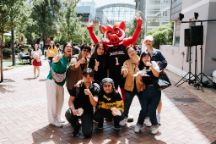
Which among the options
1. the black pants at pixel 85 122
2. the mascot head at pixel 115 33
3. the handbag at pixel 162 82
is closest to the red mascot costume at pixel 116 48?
the mascot head at pixel 115 33

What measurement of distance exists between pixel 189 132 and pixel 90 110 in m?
2.03

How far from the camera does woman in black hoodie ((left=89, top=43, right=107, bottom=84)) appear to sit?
5.92 metres

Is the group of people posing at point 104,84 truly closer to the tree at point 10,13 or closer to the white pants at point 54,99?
the white pants at point 54,99

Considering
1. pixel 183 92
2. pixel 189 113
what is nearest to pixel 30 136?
pixel 189 113

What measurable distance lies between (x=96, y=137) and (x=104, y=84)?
1000 mm

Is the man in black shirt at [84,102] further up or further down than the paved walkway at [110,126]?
further up

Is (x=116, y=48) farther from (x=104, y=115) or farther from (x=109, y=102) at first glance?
(x=104, y=115)

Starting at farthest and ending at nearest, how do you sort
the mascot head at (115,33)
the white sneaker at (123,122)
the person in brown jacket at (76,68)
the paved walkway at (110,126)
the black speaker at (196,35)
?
the black speaker at (196,35), the mascot head at (115,33), the white sneaker at (123,122), the person in brown jacket at (76,68), the paved walkway at (110,126)

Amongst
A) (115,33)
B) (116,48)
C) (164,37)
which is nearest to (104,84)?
(116,48)

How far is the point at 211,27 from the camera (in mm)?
11383

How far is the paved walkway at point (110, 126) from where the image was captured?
530 cm

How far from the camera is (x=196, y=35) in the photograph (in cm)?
1064

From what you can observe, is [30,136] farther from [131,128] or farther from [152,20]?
[152,20]

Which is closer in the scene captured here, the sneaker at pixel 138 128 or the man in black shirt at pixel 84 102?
the man in black shirt at pixel 84 102
